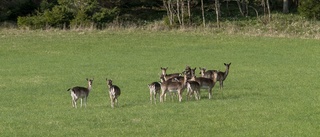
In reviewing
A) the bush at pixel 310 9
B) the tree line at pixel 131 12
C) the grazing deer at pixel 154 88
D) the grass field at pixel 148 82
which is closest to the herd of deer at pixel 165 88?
the grazing deer at pixel 154 88

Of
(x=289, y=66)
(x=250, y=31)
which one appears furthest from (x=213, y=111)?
(x=250, y=31)

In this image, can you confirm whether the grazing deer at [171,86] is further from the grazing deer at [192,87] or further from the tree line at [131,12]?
the tree line at [131,12]

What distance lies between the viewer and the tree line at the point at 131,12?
56.8 meters

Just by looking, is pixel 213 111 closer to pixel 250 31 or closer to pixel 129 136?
pixel 129 136

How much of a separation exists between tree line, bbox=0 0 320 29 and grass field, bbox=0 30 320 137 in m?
3.82

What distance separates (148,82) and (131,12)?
42.5 meters

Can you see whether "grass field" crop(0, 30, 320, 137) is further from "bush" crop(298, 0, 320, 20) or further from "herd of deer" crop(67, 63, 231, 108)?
"bush" crop(298, 0, 320, 20)

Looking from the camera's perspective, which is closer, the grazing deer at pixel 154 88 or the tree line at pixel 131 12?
the grazing deer at pixel 154 88

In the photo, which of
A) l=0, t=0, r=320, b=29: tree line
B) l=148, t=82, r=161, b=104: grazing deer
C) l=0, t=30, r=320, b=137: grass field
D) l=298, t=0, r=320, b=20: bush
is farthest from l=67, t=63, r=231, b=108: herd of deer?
l=298, t=0, r=320, b=20: bush

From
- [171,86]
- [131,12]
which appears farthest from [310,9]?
[171,86]

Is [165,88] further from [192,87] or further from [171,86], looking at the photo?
[192,87]

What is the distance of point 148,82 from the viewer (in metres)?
29.6

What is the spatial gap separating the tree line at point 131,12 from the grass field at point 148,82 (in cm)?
382

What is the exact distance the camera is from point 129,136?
17.1 meters
